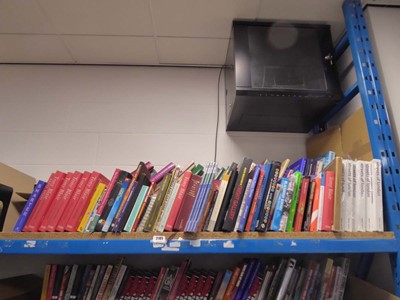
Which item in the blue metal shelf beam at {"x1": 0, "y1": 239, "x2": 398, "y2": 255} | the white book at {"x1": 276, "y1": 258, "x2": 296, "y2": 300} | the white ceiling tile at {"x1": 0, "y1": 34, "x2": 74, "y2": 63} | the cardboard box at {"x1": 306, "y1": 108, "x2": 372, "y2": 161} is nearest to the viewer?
the blue metal shelf beam at {"x1": 0, "y1": 239, "x2": 398, "y2": 255}

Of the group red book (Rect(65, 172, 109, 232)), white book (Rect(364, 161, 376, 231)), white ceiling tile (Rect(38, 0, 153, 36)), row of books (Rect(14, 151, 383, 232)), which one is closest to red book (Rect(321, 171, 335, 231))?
row of books (Rect(14, 151, 383, 232))

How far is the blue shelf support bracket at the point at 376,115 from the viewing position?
851 millimetres

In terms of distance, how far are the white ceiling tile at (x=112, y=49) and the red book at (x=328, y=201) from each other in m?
1.11

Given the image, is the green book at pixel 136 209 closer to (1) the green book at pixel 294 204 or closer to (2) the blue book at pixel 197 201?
(2) the blue book at pixel 197 201

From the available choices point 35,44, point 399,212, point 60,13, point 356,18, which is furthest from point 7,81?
point 399,212

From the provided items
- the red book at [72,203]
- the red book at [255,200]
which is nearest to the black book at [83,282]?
the red book at [72,203]

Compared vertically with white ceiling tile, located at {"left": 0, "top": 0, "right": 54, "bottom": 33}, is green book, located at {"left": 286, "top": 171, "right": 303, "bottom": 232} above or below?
below

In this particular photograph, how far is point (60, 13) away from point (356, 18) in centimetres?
136

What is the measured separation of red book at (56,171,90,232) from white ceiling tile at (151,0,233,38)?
83 cm

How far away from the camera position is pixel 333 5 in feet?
3.94

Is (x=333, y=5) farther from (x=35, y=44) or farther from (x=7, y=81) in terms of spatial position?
(x=7, y=81)

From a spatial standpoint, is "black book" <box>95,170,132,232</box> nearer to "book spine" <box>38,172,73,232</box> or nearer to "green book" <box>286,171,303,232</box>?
"book spine" <box>38,172,73,232</box>

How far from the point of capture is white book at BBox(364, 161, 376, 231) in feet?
2.75

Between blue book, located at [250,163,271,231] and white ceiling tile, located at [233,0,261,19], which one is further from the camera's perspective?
white ceiling tile, located at [233,0,261,19]
